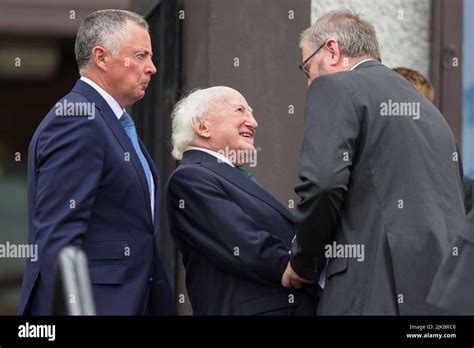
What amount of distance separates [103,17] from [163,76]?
196 centimetres

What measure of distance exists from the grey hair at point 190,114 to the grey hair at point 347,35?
0.54 metres

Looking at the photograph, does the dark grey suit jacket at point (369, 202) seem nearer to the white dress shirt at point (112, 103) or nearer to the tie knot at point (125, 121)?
the white dress shirt at point (112, 103)

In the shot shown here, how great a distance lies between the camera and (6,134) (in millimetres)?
7141

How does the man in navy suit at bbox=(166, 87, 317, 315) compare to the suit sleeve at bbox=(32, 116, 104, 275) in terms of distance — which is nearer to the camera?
the suit sleeve at bbox=(32, 116, 104, 275)

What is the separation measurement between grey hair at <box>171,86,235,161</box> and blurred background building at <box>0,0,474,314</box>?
1.43 meters

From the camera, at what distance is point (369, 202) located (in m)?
4.73

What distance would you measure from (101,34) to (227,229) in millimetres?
921

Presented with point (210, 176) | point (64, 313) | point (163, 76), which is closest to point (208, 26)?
point (163, 76)

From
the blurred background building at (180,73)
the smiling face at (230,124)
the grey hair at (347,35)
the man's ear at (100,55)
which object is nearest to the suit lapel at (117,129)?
the man's ear at (100,55)

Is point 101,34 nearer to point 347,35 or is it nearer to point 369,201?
point 347,35

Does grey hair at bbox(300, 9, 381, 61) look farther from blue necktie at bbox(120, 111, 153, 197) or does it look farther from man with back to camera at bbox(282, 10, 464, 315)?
blue necktie at bbox(120, 111, 153, 197)

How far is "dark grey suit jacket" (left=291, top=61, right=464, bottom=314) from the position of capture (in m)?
4.68

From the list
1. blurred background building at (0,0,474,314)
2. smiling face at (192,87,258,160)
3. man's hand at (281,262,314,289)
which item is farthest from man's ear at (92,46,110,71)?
blurred background building at (0,0,474,314)

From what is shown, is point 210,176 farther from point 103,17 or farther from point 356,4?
point 356,4
